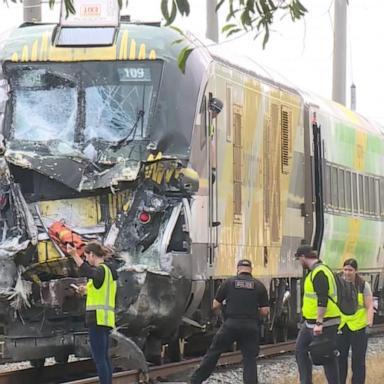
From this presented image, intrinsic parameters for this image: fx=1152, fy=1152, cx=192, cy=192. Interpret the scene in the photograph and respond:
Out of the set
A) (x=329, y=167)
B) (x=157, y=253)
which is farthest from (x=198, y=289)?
(x=329, y=167)

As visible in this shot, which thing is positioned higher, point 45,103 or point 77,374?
point 45,103

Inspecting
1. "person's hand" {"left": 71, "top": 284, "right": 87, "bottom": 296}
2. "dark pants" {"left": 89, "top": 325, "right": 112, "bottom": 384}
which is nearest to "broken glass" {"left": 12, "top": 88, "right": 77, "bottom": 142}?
"person's hand" {"left": 71, "top": 284, "right": 87, "bottom": 296}

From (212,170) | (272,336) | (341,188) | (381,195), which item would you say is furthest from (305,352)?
(381,195)

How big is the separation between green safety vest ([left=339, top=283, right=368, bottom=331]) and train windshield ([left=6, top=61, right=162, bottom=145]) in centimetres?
294

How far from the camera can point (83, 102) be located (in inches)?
506

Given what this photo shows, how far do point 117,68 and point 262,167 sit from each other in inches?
121

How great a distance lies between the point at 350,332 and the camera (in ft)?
40.7

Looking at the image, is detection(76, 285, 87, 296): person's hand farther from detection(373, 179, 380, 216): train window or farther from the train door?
detection(373, 179, 380, 216): train window

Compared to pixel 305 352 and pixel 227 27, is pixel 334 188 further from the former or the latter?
pixel 227 27

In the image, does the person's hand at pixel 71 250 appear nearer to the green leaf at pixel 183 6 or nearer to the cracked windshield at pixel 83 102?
the cracked windshield at pixel 83 102

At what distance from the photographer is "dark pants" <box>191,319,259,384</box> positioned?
12.1 m

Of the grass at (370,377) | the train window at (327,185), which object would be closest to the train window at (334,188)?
the train window at (327,185)

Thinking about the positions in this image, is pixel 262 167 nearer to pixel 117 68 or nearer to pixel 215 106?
pixel 215 106

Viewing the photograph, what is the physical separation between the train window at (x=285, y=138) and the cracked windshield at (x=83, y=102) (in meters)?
3.59
